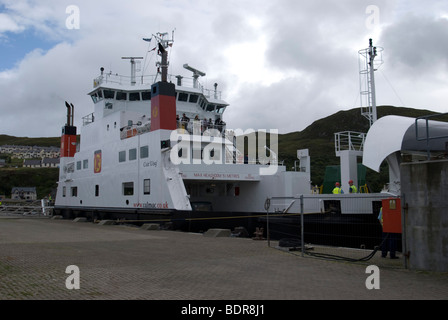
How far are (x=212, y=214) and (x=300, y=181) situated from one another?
4.82 m

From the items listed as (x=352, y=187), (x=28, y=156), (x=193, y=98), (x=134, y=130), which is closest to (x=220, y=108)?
(x=193, y=98)

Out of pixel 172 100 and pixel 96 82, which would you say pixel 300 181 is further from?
pixel 96 82

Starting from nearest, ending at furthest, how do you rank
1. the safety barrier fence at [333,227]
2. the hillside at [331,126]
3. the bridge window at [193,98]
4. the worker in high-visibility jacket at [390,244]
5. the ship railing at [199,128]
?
the worker in high-visibility jacket at [390,244] → the safety barrier fence at [333,227] → the ship railing at [199,128] → the bridge window at [193,98] → the hillside at [331,126]

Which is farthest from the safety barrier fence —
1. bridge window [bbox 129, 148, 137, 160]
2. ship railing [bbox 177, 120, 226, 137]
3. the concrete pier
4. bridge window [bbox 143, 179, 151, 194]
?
bridge window [bbox 129, 148, 137, 160]

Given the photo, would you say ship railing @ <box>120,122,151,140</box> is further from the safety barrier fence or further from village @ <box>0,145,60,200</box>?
village @ <box>0,145,60,200</box>

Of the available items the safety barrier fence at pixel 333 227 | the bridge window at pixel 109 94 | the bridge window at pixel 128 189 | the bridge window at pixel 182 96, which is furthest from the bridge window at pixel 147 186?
the bridge window at pixel 109 94

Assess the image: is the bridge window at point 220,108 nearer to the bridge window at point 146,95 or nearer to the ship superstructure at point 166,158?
the ship superstructure at point 166,158

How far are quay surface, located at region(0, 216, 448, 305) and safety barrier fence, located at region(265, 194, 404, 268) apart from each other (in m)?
1.19

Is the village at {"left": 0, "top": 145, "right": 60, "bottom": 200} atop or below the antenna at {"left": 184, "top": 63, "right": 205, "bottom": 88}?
atop

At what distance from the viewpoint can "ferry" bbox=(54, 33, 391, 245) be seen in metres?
17.3

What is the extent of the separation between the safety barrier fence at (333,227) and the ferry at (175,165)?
0.07 m

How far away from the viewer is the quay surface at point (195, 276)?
18.3 feet
